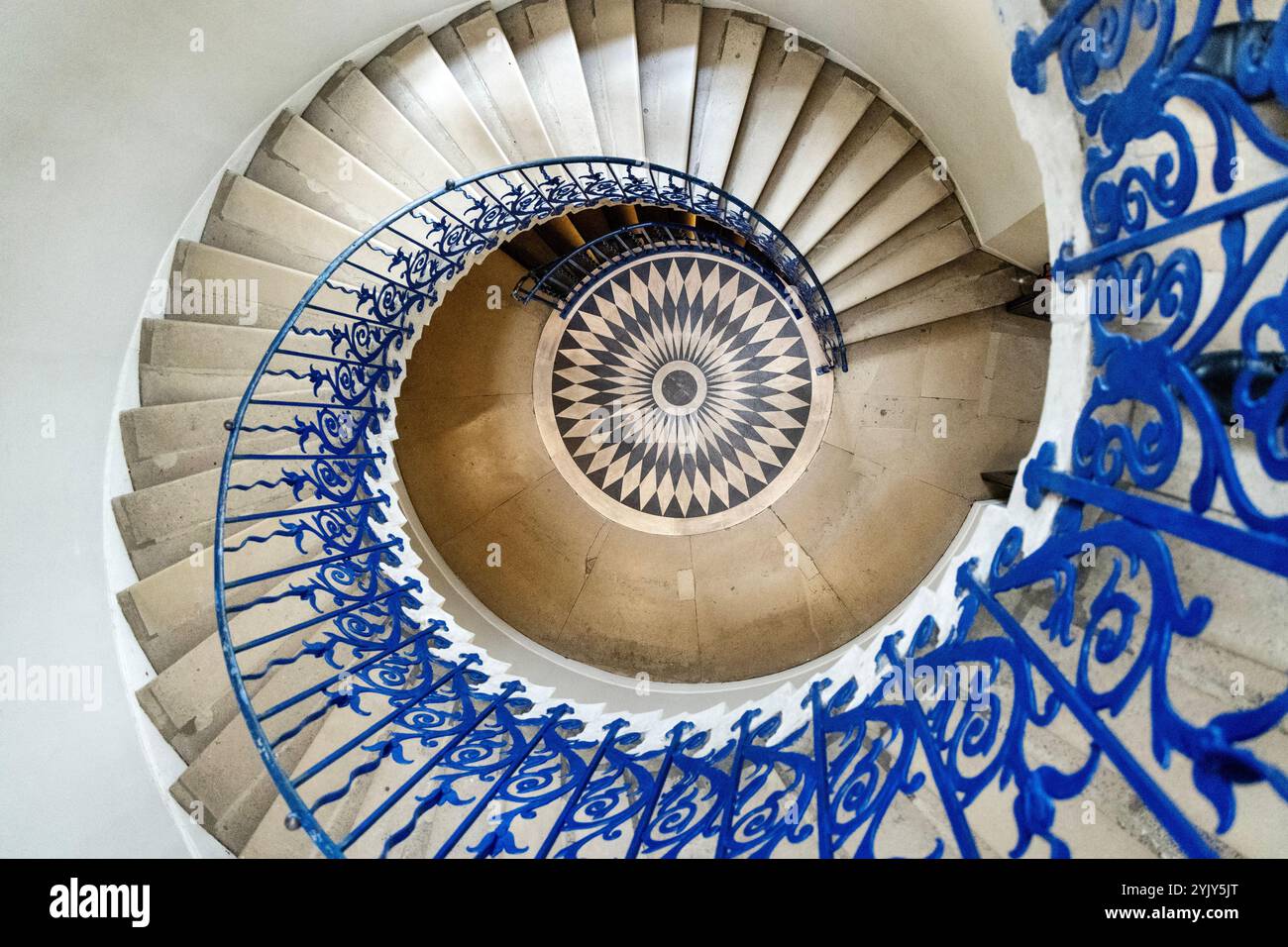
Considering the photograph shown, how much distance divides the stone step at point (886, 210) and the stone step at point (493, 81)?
267 cm

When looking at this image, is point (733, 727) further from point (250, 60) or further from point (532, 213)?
point (250, 60)

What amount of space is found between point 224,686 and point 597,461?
4.11 m

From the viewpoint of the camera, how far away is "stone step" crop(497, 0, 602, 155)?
5.40 metres

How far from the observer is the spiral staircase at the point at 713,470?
175 cm

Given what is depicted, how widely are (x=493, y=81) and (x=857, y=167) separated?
3221 mm

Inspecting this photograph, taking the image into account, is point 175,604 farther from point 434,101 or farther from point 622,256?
point 622,256

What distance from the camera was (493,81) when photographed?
542 cm

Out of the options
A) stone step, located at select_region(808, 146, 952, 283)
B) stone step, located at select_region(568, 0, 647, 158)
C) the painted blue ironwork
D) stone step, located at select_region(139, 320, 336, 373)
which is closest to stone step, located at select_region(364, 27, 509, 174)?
stone step, located at select_region(568, 0, 647, 158)

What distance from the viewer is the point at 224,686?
4.12 metres

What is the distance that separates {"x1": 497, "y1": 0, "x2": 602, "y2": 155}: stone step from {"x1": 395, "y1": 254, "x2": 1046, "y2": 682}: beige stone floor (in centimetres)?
181

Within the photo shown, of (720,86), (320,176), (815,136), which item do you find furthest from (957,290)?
(320,176)

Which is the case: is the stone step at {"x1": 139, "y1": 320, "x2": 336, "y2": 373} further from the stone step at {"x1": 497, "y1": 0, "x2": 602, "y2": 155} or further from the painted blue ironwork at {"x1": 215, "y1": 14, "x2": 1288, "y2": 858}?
the stone step at {"x1": 497, "y1": 0, "x2": 602, "y2": 155}
